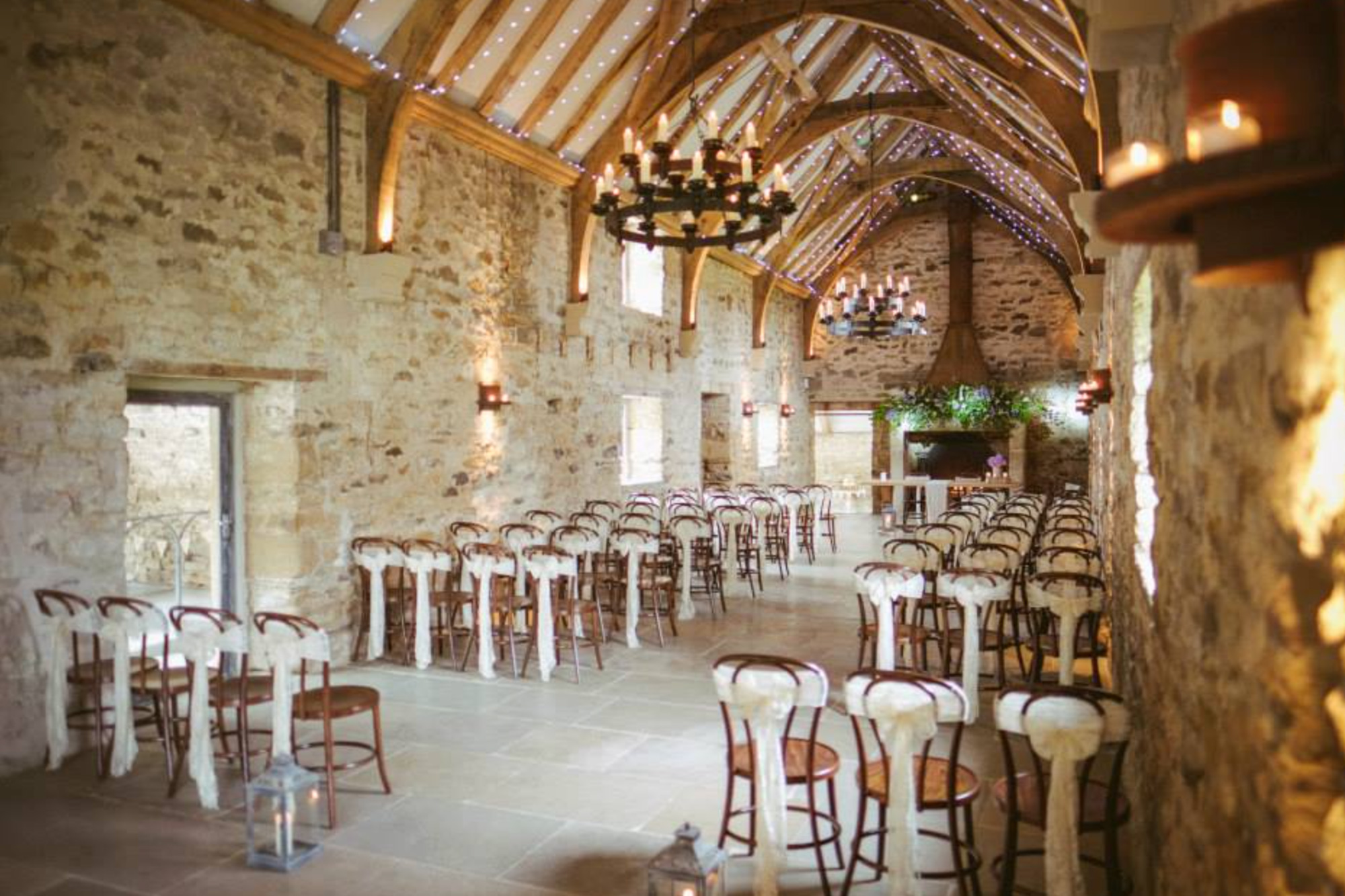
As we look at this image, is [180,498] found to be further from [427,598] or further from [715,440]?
[715,440]

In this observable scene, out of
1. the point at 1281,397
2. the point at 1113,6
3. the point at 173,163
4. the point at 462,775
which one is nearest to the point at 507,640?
the point at 462,775

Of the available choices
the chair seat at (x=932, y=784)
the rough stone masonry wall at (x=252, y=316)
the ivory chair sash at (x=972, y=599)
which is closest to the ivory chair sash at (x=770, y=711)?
the chair seat at (x=932, y=784)

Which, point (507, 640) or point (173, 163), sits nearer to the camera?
point (173, 163)

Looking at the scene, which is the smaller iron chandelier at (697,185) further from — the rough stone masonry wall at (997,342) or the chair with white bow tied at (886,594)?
the rough stone masonry wall at (997,342)

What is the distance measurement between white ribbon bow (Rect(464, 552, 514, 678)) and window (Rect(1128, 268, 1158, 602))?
4.02m

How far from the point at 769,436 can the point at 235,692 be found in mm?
13434

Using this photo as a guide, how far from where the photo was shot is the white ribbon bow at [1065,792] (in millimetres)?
3008

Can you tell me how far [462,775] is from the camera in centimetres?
482

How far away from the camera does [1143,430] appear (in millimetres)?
4109

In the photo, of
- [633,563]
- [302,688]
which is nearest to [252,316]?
[302,688]

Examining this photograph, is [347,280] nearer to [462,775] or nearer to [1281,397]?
[462,775]

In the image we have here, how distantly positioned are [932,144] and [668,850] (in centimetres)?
1468

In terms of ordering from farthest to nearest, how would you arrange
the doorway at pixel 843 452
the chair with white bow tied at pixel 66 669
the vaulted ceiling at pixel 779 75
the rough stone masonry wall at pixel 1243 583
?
the doorway at pixel 843 452
the vaulted ceiling at pixel 779 75
the chair with white bow tied at pixel 66 669
the rough stone masonry wall at pixel 1243 583

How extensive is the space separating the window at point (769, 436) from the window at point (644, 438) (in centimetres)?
397
